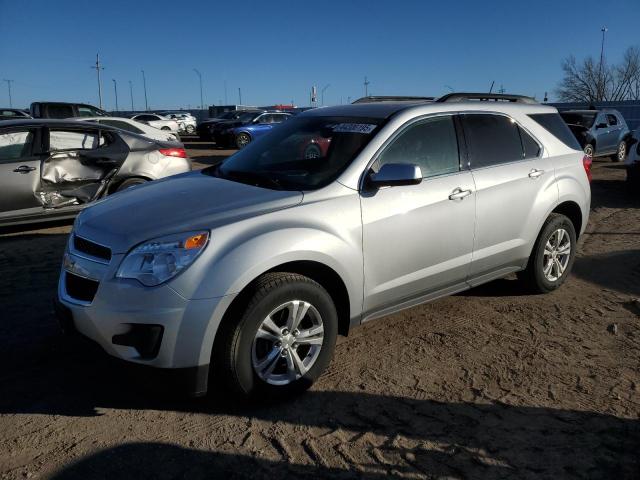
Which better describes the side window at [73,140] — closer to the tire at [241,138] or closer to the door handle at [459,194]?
the door handle at [459,194]

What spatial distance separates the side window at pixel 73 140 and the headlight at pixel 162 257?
197 inches

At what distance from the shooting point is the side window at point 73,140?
23.4 ft

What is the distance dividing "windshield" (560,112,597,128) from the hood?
48.8 ft

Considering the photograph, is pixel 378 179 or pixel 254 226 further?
pixel 378 179

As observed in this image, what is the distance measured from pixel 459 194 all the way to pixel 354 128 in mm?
904

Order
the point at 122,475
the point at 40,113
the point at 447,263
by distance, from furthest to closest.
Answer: the point at 40,113 < the point at 447,263 < the point at 122,475

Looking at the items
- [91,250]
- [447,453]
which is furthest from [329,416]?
[91,250]

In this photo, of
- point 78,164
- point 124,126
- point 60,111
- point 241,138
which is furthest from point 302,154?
point 241,138

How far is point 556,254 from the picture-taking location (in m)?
5.04

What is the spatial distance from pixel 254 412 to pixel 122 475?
2.62ft

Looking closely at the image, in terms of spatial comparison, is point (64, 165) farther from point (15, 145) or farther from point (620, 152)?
point (620, 152)

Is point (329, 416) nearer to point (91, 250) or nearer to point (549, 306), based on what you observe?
point (91, 250)

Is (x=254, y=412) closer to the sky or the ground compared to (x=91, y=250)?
closer to the ground

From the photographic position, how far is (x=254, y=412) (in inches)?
124
